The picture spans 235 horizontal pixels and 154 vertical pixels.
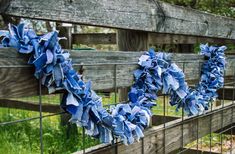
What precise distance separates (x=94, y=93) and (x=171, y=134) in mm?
990

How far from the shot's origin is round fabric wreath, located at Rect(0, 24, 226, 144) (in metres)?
1.44

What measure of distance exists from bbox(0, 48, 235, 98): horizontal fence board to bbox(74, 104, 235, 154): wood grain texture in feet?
0.96

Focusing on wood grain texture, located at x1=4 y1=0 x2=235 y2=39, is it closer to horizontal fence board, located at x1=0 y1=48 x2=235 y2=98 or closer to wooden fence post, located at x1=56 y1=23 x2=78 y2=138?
horizontal fence board, located at x1=0 y1=48 x2=235 y2=98

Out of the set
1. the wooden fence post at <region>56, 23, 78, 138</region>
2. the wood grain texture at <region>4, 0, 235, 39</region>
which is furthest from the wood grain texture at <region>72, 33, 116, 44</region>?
the wood grain texture at <region>4, 0, 235, 39</region>

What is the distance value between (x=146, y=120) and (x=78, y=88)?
1.66ft

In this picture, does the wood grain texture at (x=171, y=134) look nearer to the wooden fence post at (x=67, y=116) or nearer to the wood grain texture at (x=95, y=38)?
the wooden fence post at (x=67, y=116)

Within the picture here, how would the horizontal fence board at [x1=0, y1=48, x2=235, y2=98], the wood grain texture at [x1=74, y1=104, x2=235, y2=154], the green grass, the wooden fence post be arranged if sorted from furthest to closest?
the wooden fence post, the green grass, the wood grain texture at [x1=74, y1=104, x2=235, y2=154], the horizontal fence board at [x1=0, y1=48, x2=235, y2=98]

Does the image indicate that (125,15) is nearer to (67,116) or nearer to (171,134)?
(171,134)

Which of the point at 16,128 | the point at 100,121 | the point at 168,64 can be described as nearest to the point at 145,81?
the point at 168,64

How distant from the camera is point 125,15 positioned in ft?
6.67

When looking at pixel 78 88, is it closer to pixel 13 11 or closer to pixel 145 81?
pixel 13 11

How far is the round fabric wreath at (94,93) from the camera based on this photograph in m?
1.44

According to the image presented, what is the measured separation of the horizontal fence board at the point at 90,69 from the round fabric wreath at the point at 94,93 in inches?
1.4

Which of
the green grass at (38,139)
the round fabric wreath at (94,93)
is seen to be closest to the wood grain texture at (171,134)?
the round fabric wreath at (94,93)
